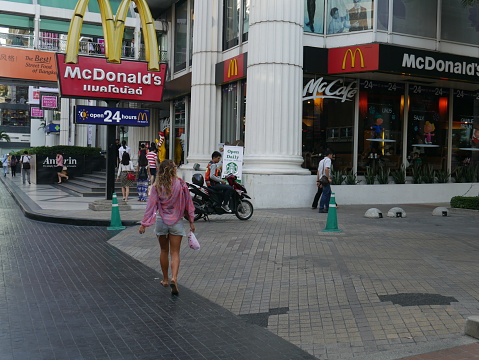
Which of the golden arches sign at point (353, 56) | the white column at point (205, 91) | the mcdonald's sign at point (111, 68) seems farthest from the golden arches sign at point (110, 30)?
the golden arches sign at point (353, 56)

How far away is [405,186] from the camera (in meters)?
19.6

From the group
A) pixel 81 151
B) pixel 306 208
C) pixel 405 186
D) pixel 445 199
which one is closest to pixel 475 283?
pixel 306 208

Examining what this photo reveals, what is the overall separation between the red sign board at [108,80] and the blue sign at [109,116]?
1.26 feet

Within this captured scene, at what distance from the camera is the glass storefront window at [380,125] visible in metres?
19.9

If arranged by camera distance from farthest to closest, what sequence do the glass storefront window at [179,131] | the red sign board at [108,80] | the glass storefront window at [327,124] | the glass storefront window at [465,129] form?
the glass storefront window at [179,131]
the glass storefront window at [465,129]
the glass storefront window at [327,124]
the red sign board at [108,80]

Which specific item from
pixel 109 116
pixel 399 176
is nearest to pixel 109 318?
pixel 109 116

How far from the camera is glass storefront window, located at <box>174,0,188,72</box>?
27016 mm

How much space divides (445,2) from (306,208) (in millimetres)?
9953

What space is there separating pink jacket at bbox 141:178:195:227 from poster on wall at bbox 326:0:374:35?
45.3 ft

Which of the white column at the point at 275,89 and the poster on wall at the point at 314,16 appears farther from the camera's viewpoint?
the poster on wall at the point at 314,16

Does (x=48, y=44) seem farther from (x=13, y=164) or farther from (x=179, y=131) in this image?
(x=179, y=131)

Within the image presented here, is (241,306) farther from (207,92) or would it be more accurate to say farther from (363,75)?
(207,92)

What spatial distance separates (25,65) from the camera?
33.2 m

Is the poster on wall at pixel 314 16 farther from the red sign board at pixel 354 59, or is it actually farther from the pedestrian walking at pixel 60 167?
the pedestrian walking at pixel 60 167
